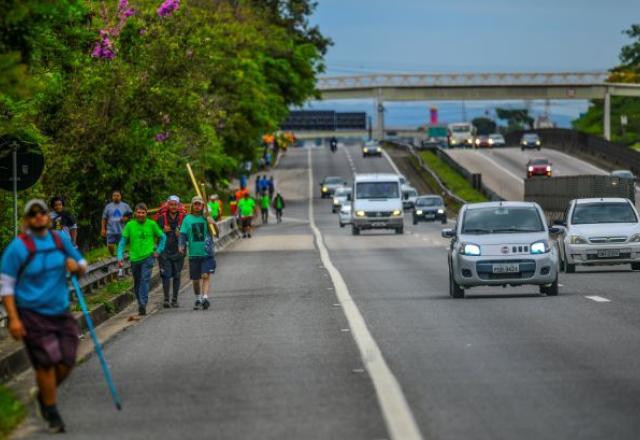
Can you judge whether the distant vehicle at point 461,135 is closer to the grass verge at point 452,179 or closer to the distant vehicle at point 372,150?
the distant vehicle at point 372,150

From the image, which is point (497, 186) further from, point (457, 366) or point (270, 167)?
point (457, 366)

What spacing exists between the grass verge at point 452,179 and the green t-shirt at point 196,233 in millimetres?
65791

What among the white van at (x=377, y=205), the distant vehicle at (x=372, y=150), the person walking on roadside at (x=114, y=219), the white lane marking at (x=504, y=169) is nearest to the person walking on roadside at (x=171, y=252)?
the person walking on roadside at (x=114, y=219)

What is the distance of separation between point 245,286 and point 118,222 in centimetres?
340

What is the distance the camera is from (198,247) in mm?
25156

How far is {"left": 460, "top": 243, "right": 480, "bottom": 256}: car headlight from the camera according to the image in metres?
25.4

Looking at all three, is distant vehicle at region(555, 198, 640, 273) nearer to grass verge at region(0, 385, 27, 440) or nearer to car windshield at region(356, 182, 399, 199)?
grass verge at region(0, 385, 27, 440)

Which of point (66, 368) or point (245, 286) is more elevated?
point (66, 368)

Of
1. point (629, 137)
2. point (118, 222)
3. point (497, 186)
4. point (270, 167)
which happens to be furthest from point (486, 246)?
point (629, 137)

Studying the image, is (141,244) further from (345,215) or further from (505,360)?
(345,215)

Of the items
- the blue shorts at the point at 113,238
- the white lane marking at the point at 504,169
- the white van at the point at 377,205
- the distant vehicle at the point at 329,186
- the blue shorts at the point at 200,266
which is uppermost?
the blue shorts at the point at 200,266

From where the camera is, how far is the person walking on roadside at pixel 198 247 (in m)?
25.0

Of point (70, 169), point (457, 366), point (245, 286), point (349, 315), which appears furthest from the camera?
point (70, 169)

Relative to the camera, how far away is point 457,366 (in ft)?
49.2
